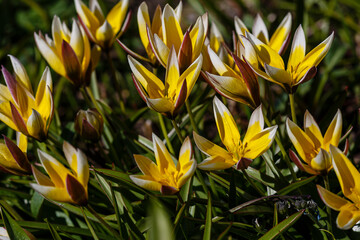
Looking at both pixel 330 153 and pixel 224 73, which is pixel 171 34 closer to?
pixel 224 73

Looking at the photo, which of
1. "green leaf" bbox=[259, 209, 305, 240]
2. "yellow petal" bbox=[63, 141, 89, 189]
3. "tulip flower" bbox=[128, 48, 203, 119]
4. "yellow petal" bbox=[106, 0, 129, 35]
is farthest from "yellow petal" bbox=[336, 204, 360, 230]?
"yellow petal" bbox=[106, 0, 129, 35]

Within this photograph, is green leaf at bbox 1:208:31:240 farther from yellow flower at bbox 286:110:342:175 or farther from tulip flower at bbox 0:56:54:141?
yellow flower at bbox 286:110:342:175

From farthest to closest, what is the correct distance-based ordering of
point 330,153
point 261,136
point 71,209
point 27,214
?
point 27,214 → point 71,209 → point 261,136 → point 330,153

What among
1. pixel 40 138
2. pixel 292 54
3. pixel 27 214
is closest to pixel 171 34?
pixel 292 54

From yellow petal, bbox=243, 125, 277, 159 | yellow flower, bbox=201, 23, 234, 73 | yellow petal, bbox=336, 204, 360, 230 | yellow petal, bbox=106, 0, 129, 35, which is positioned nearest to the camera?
yellow petal, bbox=336, 204, 360, 230

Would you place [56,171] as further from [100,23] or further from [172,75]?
[100,23]

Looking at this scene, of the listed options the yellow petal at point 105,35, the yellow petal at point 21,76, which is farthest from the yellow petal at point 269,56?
the yellow petal at point 21,76

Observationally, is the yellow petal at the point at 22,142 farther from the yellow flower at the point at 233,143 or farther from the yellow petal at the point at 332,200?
the yellow petal at the point at 332,200
